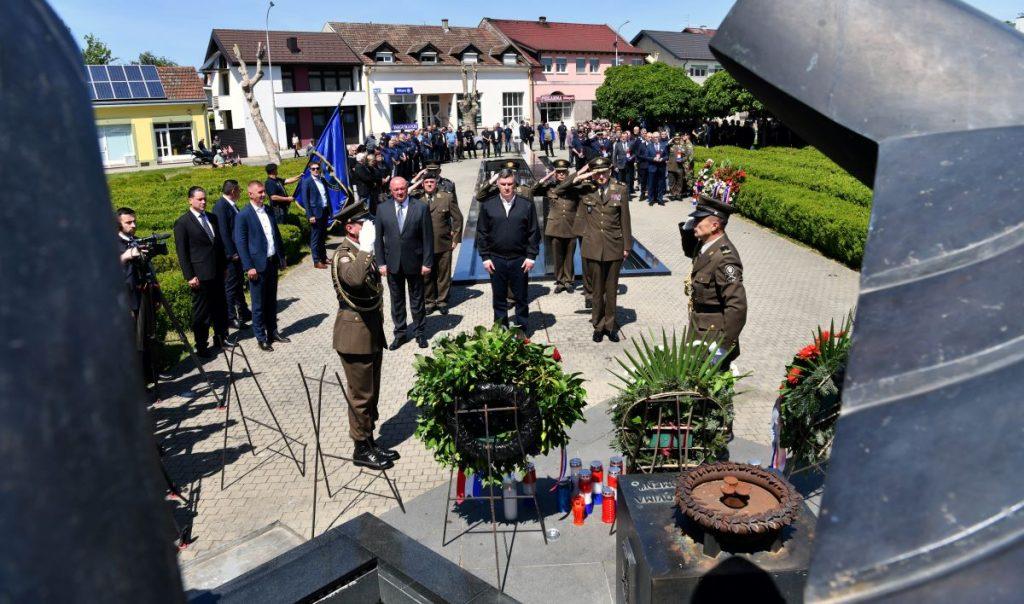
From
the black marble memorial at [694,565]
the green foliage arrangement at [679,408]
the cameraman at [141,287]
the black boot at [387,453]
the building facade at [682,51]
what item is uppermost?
the building facade at [682,51]

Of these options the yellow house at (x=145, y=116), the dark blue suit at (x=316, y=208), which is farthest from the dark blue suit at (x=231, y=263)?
the yellow house at (x=145, y=116)

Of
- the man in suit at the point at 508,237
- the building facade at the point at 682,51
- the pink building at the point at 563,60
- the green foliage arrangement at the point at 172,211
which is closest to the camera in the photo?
the man in suit at the point at 508,237

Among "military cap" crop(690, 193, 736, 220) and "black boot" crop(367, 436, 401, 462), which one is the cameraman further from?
"military cap" crop(690, 193, 736, 220)

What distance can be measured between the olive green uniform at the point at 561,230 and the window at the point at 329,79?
4467 centimetres

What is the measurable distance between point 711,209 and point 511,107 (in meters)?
55.6

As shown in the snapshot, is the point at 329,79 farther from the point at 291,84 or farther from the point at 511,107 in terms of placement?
the point at 511,107

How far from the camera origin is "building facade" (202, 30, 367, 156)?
50.8 metres

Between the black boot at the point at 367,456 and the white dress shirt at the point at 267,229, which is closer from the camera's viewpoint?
the black boot at the point at 367,456

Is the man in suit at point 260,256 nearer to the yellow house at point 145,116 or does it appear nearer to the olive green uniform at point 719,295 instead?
the olive green uniform at point 719,295

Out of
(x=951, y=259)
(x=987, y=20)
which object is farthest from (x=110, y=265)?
(x=987, y=20)

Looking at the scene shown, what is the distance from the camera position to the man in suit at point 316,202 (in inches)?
546

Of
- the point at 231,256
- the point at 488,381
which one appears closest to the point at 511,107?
the point at 231,256

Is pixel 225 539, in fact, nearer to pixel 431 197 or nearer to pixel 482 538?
pixel 482 538

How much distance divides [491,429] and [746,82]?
13.7ft
